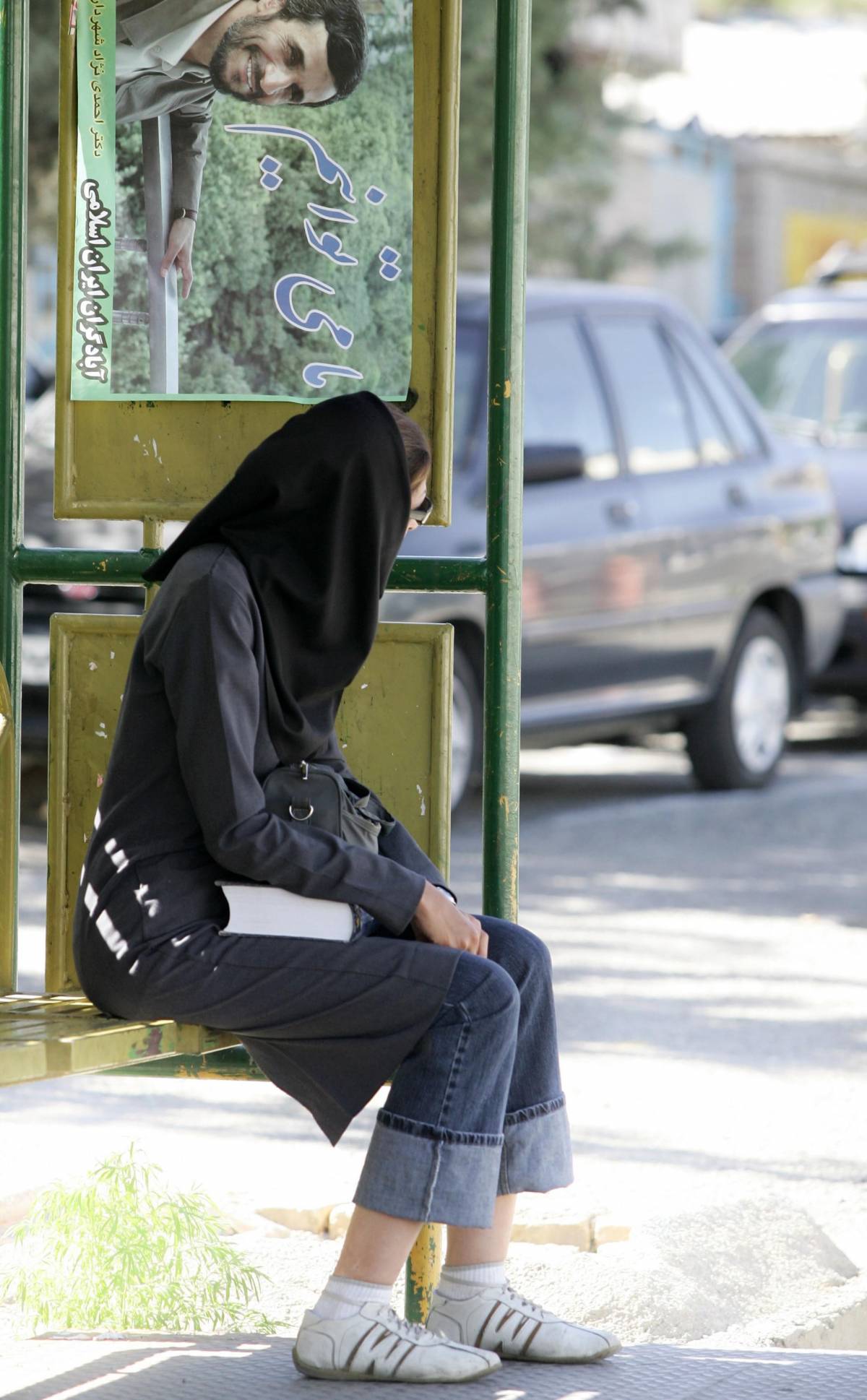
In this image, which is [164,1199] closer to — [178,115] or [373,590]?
[373,590]

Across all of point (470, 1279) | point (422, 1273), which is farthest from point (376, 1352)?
point (422, 1273)

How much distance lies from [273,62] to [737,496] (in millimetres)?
5990

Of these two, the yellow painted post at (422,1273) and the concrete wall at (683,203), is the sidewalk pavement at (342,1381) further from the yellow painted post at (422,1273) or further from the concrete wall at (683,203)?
the concrete wall at (683,203)

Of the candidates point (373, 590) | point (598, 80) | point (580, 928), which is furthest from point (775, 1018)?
point (598, 80)

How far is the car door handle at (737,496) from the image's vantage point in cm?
939

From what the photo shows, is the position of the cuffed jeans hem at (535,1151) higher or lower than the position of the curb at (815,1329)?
higher

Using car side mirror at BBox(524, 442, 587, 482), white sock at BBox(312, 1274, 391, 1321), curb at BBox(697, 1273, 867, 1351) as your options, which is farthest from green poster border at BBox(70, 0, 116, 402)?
car side mirror at BBox(524, 442, 587, 482)

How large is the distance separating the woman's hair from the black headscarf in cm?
8

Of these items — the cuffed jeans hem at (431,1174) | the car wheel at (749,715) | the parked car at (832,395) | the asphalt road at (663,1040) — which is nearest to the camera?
the cuffed jeans hem at (431,1174)

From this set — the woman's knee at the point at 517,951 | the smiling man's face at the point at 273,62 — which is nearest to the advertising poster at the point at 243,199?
the smiling man's face at the point at 273,62

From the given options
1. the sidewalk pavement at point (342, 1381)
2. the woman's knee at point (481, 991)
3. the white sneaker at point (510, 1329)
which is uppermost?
the woman's knee at point (481, 991)

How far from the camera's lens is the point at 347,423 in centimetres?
312

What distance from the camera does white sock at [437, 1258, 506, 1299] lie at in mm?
3205

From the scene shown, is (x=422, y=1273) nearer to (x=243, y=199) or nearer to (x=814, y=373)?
(x=243, y=199)
